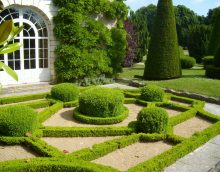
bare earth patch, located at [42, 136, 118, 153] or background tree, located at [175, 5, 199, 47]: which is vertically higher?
background tree, located at [175, 5, 199, 47]

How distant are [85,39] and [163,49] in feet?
13.0

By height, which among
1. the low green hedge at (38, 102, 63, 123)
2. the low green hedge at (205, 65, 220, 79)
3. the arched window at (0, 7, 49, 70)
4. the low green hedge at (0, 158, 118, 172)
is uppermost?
the arched window at (0, 7, 49, 70)

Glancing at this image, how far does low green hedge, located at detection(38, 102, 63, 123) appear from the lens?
8.26 metres

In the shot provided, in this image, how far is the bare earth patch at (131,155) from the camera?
231 inches

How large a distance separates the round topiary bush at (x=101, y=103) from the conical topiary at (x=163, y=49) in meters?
6.90

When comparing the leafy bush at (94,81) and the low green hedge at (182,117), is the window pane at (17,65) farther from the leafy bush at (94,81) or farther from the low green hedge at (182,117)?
the low green hedge at (182,117)

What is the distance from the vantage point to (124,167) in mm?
5730

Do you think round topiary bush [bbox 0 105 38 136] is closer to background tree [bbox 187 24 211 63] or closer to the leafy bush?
the leafy bush

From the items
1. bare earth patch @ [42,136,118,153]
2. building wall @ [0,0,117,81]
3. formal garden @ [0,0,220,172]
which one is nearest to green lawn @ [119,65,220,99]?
formal garden @ [0,0,220,172]

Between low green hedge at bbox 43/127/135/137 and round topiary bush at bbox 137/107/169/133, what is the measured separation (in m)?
0.34

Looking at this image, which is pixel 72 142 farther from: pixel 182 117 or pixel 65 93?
pixel 182 117

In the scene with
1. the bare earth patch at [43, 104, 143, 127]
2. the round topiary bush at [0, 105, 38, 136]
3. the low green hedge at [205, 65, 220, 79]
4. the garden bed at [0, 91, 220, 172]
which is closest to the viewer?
the garden bed at [0, 91, 220, 172]

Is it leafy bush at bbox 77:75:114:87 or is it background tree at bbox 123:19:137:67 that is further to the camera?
background tree at bbox 123:19:137:67

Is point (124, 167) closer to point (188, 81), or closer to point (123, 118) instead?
point (123, 118)
